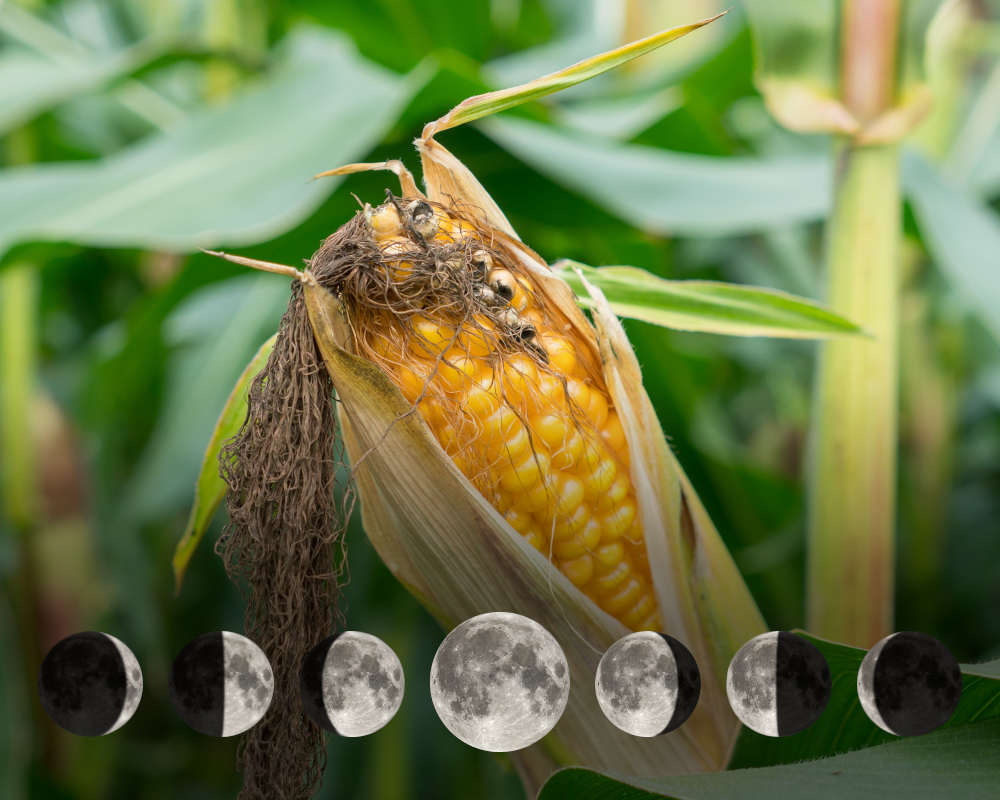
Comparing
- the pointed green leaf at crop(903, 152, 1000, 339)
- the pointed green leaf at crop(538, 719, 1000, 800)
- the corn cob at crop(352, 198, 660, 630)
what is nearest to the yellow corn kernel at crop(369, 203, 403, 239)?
the corn cob at crop(352, 198, 660, 630)

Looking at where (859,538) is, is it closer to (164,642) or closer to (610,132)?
(610,132)

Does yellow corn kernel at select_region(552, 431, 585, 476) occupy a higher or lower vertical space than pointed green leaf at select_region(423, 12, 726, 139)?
lower

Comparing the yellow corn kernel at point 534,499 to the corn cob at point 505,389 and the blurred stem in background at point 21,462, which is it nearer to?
the corn cob at point 505,389

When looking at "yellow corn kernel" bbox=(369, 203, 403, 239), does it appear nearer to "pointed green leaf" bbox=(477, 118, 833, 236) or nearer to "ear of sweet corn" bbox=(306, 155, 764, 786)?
"ear of sweet corn" bbox=(306, 155, 764, 786)

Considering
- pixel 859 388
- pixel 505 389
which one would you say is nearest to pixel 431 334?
pixel 505 389

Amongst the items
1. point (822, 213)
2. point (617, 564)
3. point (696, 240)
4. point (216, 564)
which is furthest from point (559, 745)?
point (696, 240)

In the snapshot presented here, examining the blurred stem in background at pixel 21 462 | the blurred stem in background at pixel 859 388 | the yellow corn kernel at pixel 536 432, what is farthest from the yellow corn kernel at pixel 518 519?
the blurred stem in background at pixel 21 462
